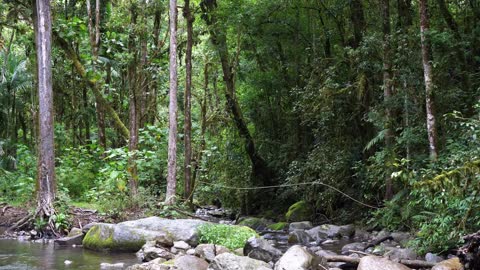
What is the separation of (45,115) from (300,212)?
27.8 feet

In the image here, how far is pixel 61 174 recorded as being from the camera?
16688 millimetres

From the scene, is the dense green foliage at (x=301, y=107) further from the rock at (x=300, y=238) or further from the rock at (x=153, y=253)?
the rock at (x=153, y=253)

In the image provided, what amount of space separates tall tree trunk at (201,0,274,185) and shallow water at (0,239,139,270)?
854cm

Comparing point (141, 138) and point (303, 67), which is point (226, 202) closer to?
point (141, 138)

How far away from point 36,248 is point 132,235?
217 cm

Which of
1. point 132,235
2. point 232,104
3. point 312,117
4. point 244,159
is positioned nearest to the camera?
point 132,235

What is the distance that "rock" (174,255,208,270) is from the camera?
783cm

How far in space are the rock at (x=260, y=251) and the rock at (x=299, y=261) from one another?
926mm

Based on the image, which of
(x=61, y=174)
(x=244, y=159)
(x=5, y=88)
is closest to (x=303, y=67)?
(x=244, y=159)

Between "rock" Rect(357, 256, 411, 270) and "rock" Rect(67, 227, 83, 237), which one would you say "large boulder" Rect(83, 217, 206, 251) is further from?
"rock" Rect(357, 256, 411, 270)

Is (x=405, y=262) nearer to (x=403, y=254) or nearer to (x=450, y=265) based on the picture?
(x=450, y=265)

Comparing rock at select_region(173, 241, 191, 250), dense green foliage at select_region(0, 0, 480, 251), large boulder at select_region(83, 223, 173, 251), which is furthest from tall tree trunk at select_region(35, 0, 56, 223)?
rock at select_region(173, 241, 191, 250)

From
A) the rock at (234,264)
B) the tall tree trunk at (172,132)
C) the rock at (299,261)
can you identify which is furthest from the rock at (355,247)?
the tall tree trunk at (172,132)

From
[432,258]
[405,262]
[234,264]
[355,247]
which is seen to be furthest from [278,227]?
[234,264]
